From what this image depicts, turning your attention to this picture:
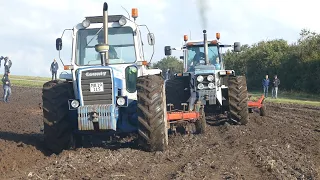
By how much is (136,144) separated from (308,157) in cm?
330

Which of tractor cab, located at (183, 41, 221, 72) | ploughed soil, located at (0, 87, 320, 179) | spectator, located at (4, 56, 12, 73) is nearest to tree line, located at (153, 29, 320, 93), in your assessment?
spectator, located at (4, 56, 12, 73)

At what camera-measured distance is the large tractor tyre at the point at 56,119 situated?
9.59 meters

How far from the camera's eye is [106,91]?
9438 millimetres

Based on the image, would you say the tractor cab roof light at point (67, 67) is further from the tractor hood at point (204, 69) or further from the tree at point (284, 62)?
the tree at point (284, 62)

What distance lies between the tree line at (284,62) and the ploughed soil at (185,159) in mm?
21889

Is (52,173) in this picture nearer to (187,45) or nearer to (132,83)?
(132,83)

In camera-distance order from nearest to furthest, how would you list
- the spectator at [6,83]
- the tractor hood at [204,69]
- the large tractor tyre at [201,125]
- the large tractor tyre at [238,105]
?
the large tractor tyre at [201,125]
the large tractor tyre at [238,105]
the tractor hood at [204,69]
the spectator at [6,83]

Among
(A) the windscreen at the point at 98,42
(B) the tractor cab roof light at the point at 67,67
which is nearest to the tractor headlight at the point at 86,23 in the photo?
(A) the windscreen at the point at 98,42

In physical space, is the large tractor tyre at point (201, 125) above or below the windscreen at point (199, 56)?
below

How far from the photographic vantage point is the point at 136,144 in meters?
10.1

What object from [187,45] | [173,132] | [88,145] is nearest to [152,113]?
[88,145]

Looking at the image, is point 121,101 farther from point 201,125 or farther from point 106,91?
point 201,125

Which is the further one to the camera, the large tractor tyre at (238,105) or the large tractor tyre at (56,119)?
the large tractor tyre at (238,105)

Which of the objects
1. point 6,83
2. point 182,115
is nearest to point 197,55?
point 182,115
